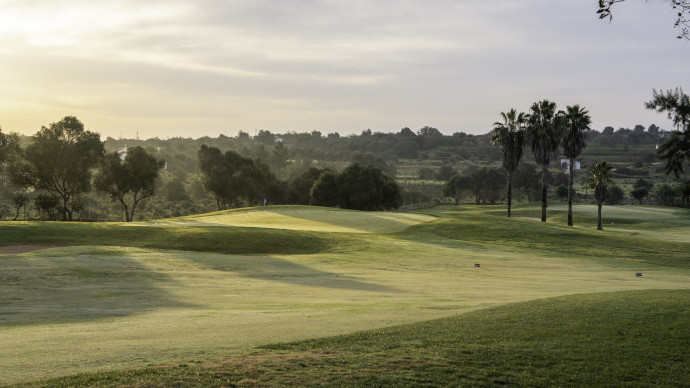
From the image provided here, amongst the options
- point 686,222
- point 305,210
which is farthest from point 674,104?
point 686,222

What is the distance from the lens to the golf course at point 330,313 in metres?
11.8

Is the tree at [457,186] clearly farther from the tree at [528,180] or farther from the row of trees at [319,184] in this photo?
the row of trees at [319,184]

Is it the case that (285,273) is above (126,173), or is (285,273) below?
below

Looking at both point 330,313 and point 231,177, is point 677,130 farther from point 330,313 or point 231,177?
point 231,177

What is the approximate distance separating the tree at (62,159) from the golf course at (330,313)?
31.3 m

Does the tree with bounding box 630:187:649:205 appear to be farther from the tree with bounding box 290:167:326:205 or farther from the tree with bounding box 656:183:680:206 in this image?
the tree with bounding box 290:167:326:205

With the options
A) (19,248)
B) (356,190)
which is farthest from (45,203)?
(356,190)

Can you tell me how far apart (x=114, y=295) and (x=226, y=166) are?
8437 cm

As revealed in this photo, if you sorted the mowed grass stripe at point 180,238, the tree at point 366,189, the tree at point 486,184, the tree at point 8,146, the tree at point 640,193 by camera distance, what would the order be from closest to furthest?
1. the mowed grass stripe at point 180,238
2. the tree at point 8,146
3. the tree at point 366,189
4. the tree at point 640,193
5. the tree at point 486,184

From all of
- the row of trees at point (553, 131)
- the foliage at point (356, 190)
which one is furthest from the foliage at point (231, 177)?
the row of trees at point (553, 131)

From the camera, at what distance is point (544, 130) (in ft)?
246

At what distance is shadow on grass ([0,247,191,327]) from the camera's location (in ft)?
61.8

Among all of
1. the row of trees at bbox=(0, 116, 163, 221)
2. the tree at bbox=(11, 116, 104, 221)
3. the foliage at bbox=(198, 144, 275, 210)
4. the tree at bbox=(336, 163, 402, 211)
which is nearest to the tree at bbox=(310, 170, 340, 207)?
the tree at bbox=(336, 163, 402, 211)

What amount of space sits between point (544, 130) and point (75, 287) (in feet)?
217
